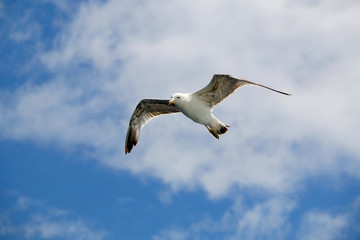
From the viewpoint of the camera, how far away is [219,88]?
46.3 ft

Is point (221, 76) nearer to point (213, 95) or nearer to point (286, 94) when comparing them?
point (213, 95)

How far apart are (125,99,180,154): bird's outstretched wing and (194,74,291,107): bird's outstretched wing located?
2.02 m

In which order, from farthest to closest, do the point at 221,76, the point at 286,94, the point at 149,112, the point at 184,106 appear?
the point at 149,112, the point at 184,106, the point at 221,76, the point at 286,94

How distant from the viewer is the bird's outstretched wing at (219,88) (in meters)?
13.6

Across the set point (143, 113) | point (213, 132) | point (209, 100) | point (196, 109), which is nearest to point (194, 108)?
point (196, 109)

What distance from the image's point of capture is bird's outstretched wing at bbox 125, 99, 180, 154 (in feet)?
53.6

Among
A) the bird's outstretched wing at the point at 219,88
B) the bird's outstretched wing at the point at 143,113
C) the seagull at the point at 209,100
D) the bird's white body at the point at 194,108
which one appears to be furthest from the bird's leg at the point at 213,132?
the bird's outstretched wing at the point at 143,113

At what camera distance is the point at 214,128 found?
14805 millimetres

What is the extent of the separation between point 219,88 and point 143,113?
13.2ft

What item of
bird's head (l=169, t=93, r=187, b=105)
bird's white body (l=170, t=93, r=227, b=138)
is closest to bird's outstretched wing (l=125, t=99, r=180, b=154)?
bird's head (l=169, t=93, r=187, b=105)

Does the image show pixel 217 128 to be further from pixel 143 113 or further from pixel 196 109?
pixel 143 113

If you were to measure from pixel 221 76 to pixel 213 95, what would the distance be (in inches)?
39.5

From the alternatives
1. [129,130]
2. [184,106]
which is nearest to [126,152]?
[129,130]

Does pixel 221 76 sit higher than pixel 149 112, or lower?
lower
